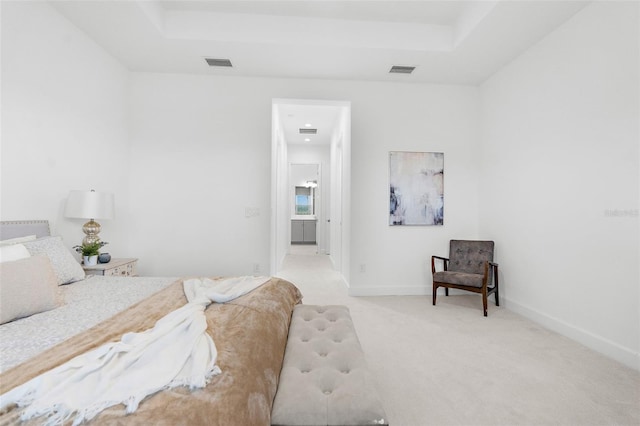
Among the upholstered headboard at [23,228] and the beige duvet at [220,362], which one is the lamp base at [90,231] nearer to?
the upholstered headboard at [23,228]

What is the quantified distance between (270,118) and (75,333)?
3237 mm

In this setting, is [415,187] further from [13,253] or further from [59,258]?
[13,253]

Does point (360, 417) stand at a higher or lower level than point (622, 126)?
lower

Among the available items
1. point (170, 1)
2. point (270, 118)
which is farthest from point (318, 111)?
point (170, 1)

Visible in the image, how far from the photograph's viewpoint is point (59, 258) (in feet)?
7.02

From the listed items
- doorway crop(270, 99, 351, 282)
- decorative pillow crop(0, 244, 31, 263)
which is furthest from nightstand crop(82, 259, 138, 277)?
doorway crop(270, 99, 351, 282)

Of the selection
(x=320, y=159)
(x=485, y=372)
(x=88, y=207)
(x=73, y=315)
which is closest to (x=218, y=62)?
(x=88, y=207)

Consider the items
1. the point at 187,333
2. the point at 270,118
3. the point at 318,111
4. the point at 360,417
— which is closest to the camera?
the point at 360,417

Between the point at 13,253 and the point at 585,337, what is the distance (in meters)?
4.33

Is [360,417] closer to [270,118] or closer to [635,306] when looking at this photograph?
[635,306]

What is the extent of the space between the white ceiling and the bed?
2.20 metres

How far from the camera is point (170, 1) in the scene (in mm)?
2975

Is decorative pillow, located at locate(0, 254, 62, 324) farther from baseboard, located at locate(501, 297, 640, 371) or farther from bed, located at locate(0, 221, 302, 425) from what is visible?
baseboard, located at locate(501, 297, 640, 371)

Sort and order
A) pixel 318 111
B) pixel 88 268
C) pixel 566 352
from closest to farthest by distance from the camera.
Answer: pixel 566 352 → pixel 88 268 → pixel 318 111
